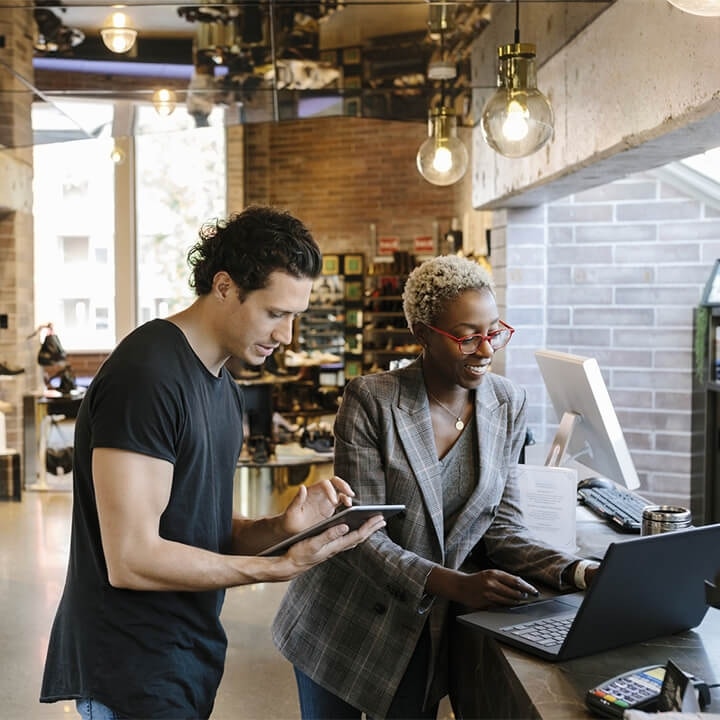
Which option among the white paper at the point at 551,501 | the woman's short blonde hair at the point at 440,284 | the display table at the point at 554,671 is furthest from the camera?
the white paper at the point at 551,501

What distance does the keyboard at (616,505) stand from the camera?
9.76 ft

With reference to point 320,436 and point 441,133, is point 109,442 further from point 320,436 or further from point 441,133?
point 320,436

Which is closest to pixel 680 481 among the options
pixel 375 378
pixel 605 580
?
pixel 375 378

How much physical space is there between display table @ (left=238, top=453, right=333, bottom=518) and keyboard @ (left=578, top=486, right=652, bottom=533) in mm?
3811

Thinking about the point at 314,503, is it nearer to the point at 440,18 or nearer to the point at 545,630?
the point at 545,630

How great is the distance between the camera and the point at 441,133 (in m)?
4.98

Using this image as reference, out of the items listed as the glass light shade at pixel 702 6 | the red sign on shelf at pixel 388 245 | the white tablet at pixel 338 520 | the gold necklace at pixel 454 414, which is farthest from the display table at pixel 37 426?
the glass light shade at pixel 702 6

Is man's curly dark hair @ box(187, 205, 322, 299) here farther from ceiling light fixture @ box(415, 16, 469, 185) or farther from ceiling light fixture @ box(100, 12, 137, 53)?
ceiling light fixture @ box(415, 16, 469, 185)

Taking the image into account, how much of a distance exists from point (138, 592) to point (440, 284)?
1011 millimetres

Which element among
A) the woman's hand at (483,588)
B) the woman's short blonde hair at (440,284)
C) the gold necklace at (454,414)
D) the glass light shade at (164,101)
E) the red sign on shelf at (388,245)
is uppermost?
the glass light shade at (164,101)


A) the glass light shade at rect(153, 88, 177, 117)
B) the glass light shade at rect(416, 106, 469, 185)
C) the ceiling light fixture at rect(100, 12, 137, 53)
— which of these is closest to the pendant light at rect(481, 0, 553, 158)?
the glass light shade at rect(416, 106, 469, 185)

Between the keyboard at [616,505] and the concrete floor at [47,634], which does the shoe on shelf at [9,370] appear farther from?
the keyboard at [616,505]

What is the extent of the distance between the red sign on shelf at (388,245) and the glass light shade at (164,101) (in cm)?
706

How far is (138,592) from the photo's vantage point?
180 cm
